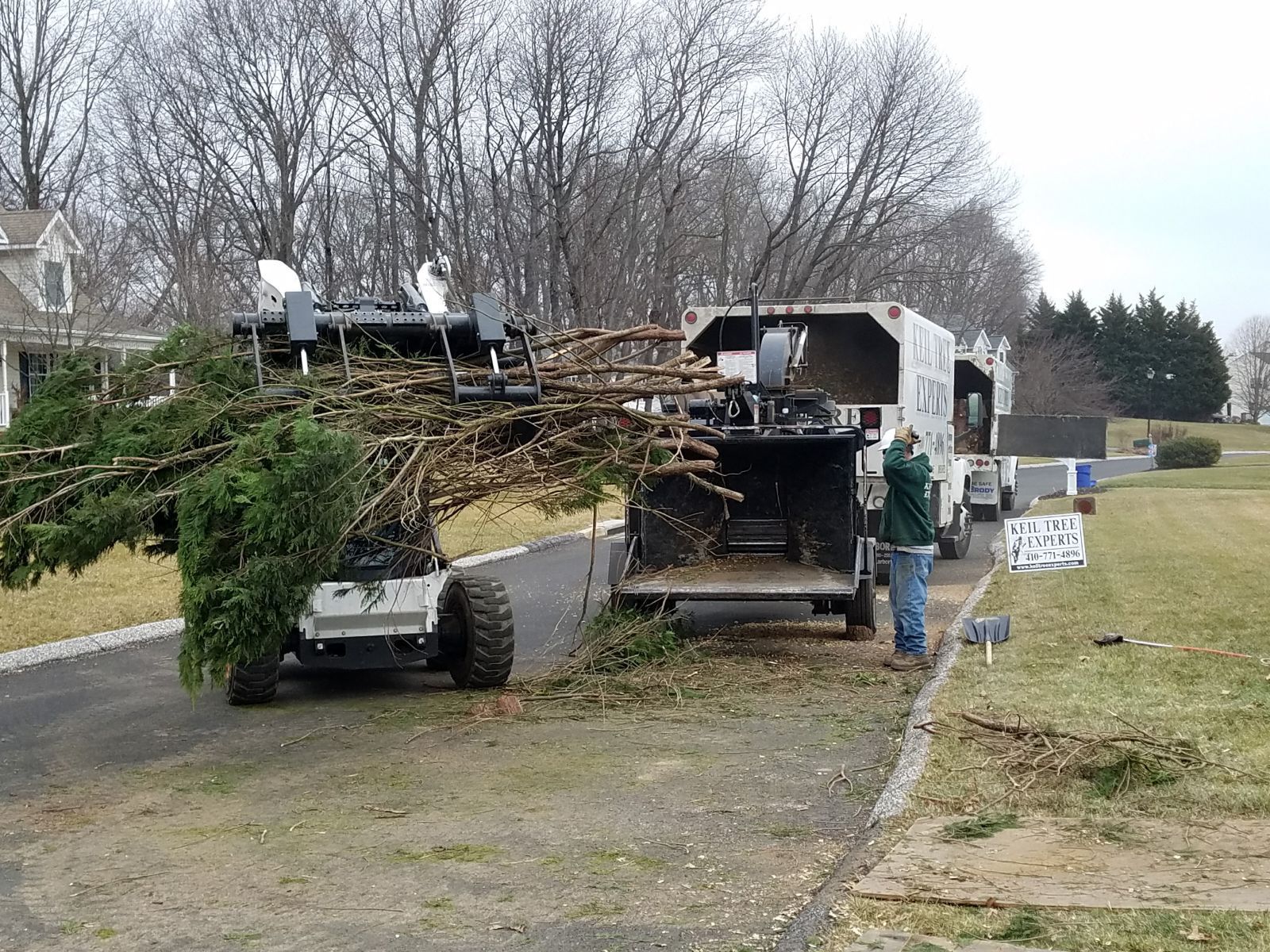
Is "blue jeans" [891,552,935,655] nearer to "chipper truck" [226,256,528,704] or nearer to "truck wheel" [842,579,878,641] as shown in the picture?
"truck wheel" [842,579,878,641]

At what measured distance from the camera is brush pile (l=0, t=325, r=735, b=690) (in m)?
7.29

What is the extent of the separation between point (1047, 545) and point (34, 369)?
61.3 ft

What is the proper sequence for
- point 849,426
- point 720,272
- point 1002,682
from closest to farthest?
1. point 1002,682
2. point 849,426
3. point 720,272

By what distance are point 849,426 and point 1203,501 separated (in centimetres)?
2062

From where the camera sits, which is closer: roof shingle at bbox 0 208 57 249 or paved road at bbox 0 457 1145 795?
paved road at bbox 0 457 1145 795

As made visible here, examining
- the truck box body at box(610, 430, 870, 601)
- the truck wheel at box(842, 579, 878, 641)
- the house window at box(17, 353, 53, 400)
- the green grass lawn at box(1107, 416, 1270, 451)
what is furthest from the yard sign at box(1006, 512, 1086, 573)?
the green grass lawn at box(1107, 416, 1270, 451)

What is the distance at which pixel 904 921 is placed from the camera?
4914mm

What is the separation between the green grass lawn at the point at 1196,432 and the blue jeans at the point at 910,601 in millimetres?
64621

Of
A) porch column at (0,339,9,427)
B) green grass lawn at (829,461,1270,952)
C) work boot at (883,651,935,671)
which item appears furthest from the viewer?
porch column at (0,339,9,427)

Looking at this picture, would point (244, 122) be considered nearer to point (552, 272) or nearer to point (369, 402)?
point (552, 272)

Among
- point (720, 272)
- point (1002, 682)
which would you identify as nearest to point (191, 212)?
point (720, 272)

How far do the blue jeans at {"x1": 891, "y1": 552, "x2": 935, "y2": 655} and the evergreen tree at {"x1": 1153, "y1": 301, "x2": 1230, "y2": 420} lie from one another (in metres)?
82.6

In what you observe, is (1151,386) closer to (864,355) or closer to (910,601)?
(864,355)

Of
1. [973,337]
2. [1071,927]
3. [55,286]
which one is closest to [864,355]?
[1071,927]
